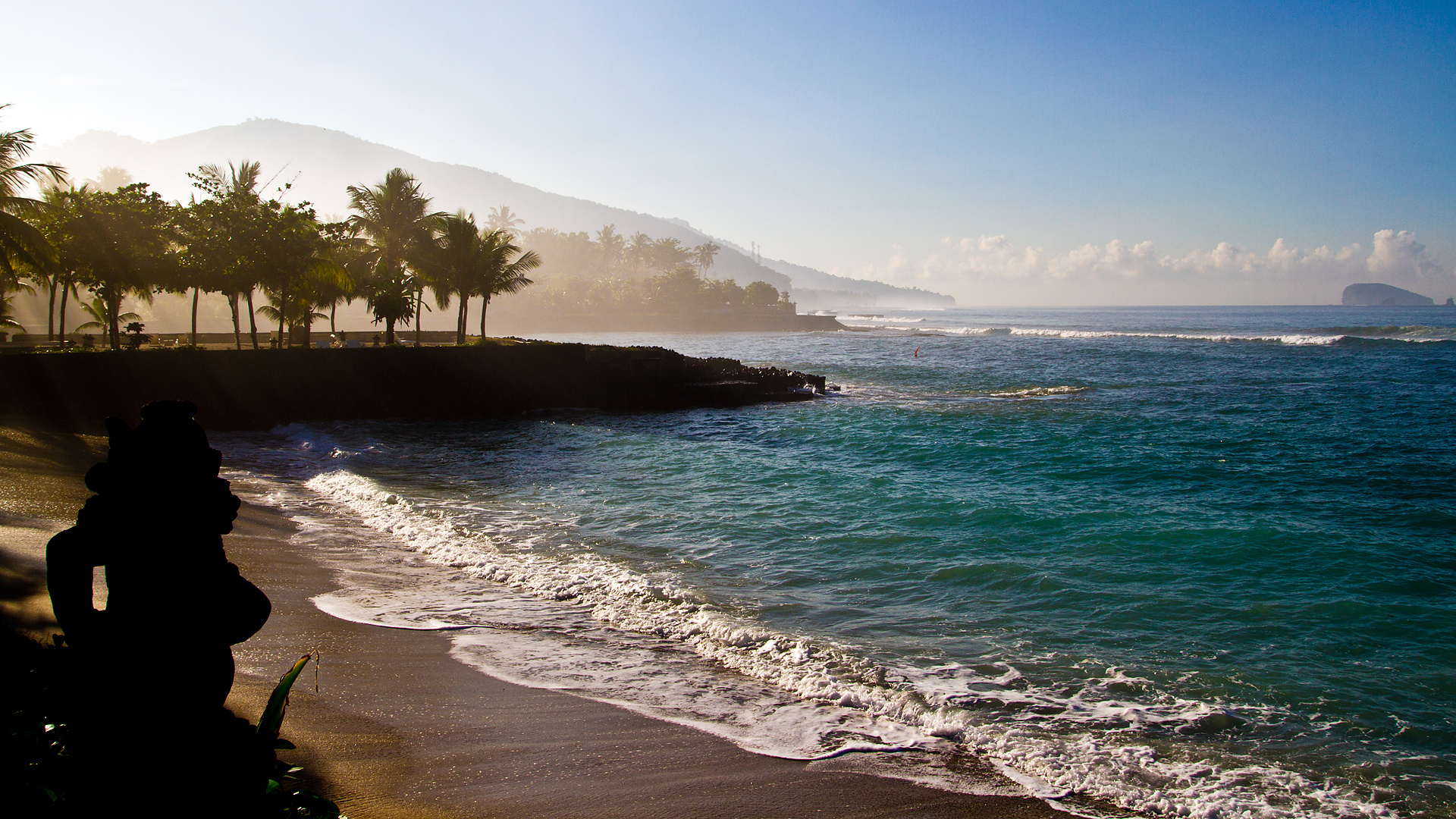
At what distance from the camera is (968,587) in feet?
31.6

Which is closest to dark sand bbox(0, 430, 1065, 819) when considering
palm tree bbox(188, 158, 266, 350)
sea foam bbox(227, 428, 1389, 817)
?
sea foam bbox(227, 428, 1389, 817)

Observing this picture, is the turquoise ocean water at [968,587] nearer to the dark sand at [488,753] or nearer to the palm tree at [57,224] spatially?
the dark sand at [488,753]

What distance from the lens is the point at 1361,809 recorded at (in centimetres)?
504

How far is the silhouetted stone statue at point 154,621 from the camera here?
2053 mm

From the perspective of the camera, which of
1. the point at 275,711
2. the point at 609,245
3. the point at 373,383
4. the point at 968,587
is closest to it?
the point at 275,711

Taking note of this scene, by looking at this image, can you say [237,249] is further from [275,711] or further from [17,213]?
[275,711]

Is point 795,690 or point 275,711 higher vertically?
point 275,711

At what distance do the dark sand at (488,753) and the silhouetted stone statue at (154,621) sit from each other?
7.51 feet

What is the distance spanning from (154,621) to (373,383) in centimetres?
2628

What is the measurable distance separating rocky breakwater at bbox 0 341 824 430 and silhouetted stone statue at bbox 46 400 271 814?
21.8 m

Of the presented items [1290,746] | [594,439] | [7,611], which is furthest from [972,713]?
[594,439]

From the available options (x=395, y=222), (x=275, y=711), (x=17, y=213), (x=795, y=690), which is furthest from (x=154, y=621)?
(x=395, y=222)

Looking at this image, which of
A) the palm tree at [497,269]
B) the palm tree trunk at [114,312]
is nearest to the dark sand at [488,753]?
the palm tree trunk at [114,312]

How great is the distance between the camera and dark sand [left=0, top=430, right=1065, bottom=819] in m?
4.49
